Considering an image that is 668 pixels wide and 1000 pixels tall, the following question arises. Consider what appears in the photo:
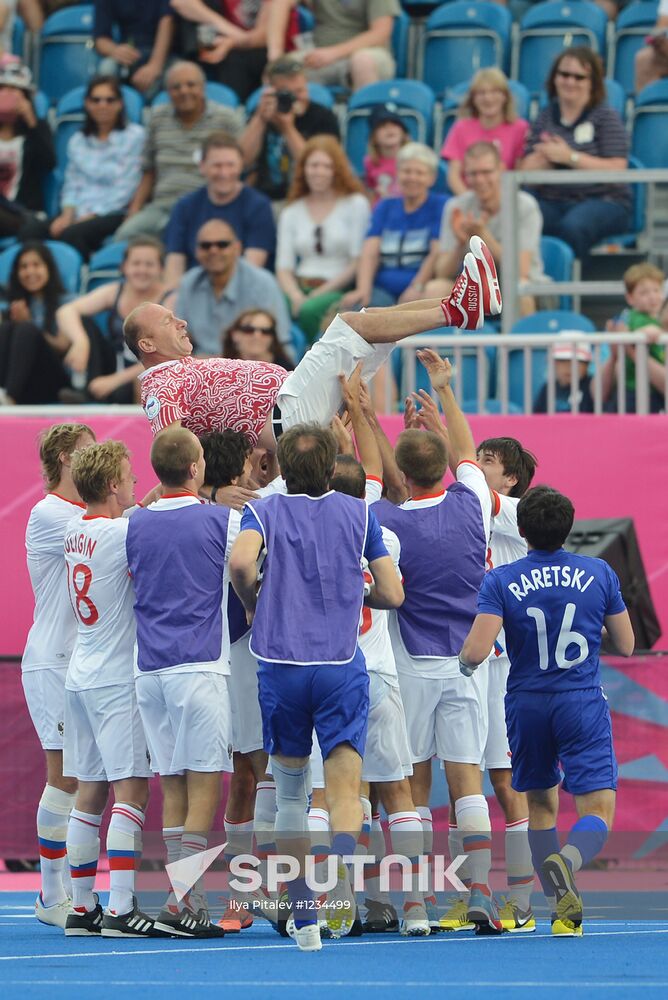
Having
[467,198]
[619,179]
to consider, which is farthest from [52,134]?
[619,179]

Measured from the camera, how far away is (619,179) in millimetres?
11891

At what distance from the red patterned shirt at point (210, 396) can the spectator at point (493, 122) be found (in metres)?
5.75

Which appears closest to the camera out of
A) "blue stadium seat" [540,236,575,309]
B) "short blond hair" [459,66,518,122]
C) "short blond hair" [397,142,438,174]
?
"blue stadium seat" [540,236,575,309]

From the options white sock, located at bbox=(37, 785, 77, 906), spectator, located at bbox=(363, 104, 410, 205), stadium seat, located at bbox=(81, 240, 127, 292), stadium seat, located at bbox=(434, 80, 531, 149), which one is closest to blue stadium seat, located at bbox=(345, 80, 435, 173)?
stadium seat, located at bbox=(434, 80, 531, 149)

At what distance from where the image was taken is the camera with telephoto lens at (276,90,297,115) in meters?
13.3

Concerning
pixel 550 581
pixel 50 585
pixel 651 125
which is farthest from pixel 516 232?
pixel 550 581

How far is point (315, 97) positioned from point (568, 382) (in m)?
4.25

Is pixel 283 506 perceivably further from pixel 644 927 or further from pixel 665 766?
pixel 665 766

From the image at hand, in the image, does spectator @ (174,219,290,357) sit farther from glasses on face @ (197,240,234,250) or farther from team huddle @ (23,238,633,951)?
team huddle @ (23,238,633,951)

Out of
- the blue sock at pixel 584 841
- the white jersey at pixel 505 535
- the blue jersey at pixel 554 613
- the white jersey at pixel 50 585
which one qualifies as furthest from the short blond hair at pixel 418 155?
the blue sock at pixel 584 841

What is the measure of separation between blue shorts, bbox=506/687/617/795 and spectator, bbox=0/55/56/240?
8375 millimetres

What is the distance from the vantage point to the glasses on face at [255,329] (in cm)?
1123

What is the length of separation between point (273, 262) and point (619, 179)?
2.68 meters

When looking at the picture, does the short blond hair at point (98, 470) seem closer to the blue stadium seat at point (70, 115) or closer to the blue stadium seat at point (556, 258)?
the blue stadium seat at point (556, 258)
